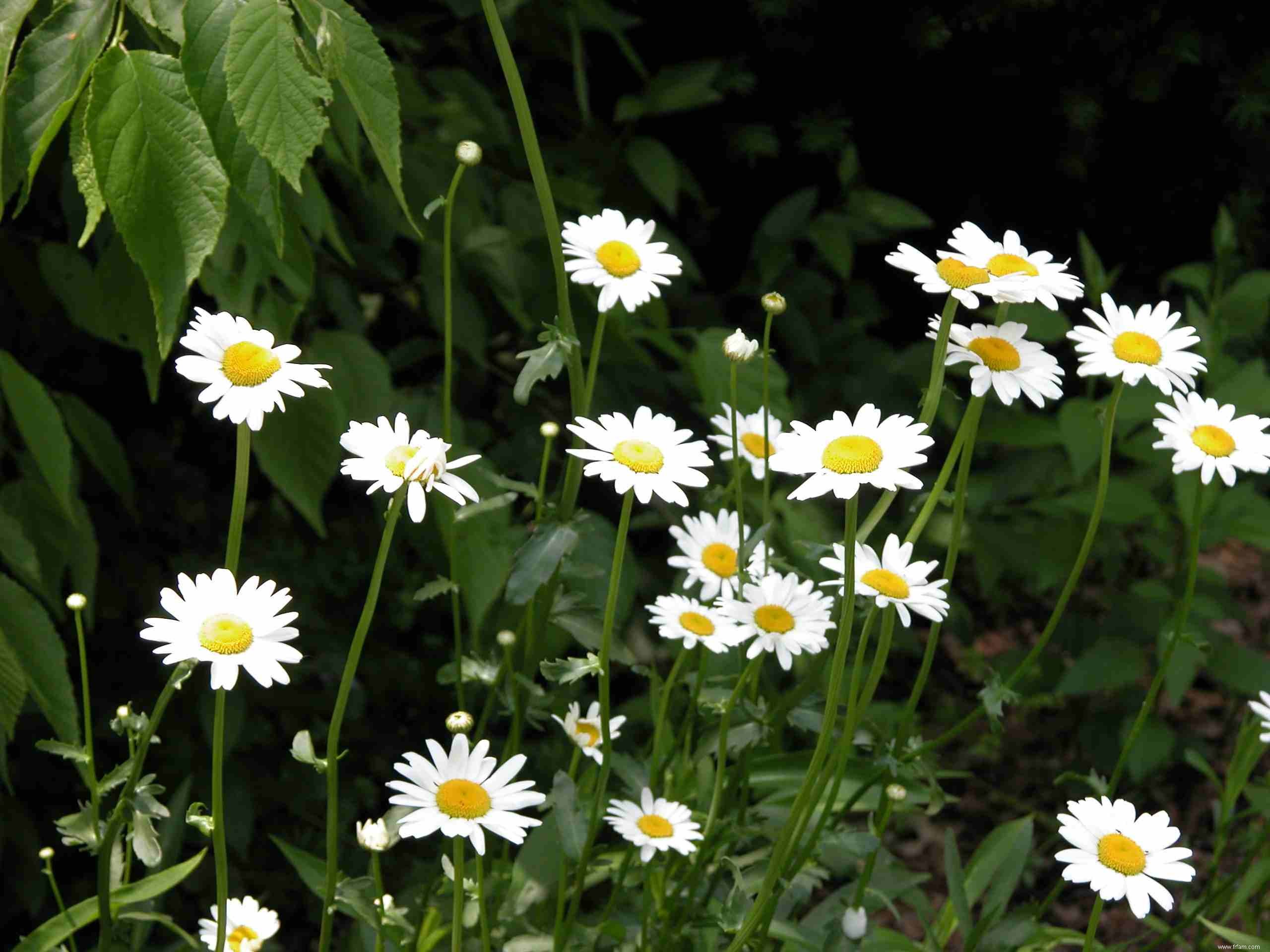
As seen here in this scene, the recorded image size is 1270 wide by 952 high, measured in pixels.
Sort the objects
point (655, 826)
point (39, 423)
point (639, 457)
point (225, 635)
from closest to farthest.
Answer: point (225, 635) < point (639, 457) < point (655, 826) < point (39, 423)

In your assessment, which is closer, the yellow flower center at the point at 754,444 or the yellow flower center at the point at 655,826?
the yellow flower center at the point at 655,826

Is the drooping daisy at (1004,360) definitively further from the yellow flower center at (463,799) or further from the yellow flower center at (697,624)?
the yellow flower center at (463,799)

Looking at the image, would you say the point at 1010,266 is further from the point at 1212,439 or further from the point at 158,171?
the point at 158,171

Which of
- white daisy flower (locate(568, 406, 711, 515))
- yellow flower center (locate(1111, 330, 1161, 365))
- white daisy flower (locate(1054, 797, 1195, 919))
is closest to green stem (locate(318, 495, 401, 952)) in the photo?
white daisy flower (locate(568, 406, 711, 515))

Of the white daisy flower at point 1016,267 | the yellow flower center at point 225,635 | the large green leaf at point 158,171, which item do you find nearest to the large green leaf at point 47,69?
the large green leaf at point 158,171

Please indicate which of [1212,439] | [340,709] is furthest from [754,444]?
[340,709]

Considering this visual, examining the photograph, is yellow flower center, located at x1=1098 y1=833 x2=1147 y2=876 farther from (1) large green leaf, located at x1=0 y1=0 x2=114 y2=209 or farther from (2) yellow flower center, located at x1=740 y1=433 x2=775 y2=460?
(1) large green leaf, located at x1=0 y1=0 x2=114 y2=209
